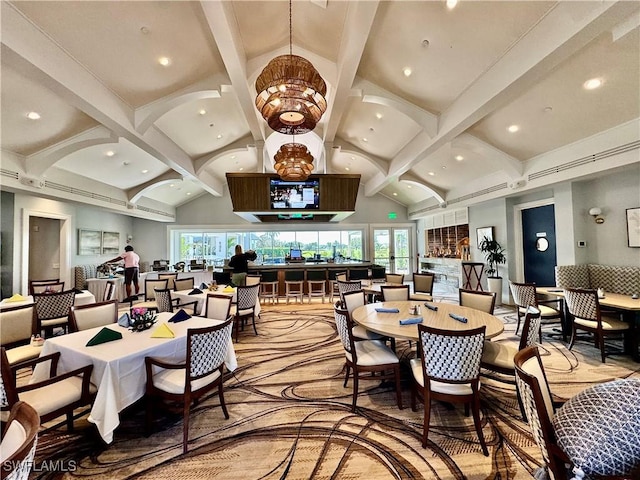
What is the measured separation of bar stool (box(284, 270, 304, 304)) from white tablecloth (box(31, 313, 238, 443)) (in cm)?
458

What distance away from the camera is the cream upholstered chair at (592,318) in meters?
3.64

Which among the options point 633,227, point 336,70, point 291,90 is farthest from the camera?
point 633,227

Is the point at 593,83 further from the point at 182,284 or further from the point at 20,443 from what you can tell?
the point at 182,284

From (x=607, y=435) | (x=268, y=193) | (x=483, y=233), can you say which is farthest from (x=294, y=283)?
(x=607, y=435)

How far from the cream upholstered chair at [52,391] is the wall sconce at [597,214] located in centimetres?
763

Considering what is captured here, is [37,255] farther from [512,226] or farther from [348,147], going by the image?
[512,226]

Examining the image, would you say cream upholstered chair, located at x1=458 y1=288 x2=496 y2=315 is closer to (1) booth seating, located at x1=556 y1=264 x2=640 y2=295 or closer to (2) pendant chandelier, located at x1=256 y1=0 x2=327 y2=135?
(1) booth seating, located at x1=556 y1=264 x2=640 y2=295

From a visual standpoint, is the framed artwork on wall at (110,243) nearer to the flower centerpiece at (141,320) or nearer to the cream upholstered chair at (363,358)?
the flower centerpiece at (141,320)

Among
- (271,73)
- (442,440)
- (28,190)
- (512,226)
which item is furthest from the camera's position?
(512,226)

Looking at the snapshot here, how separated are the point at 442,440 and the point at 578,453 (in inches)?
48.2

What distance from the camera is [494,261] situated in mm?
7164

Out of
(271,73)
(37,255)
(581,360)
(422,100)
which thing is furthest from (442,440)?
(37,255)

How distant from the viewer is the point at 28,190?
16.9 ft

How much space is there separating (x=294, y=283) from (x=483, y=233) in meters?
5.56
